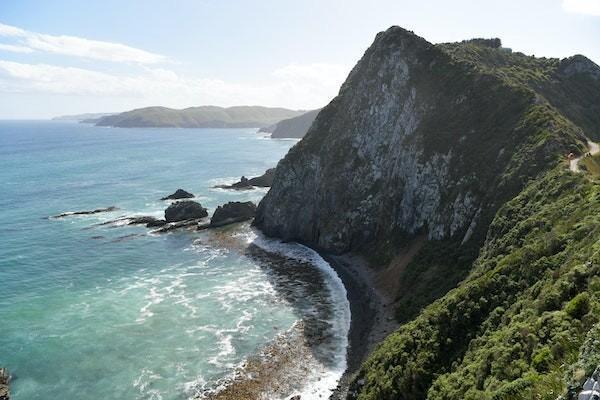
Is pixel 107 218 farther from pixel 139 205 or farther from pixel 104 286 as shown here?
pixel 104 286

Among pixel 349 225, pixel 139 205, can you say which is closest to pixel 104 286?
pixel 349 225

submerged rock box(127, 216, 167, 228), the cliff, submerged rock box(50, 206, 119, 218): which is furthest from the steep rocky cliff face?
submerged rock box(50, 206, 119, 218)

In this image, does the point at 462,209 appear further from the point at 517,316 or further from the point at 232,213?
the point at 232,213

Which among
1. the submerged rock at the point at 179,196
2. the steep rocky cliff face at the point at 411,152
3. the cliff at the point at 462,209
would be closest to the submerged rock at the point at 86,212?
the submerged rock at the point at 179,196

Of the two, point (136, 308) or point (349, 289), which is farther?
point (349, 289)

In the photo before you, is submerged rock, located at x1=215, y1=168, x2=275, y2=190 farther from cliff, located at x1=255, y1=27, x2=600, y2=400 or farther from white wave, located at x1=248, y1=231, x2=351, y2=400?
white wave, located at x1=248, y1=231, x2=351, y2=400

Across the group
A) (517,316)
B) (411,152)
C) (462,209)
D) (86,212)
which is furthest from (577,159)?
(86,212)
